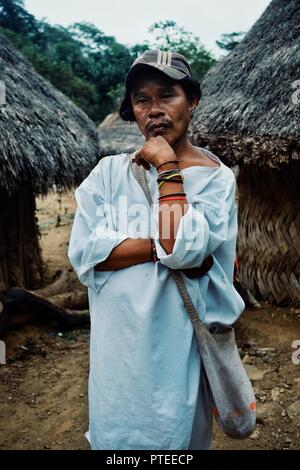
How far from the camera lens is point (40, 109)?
4977 millimetres

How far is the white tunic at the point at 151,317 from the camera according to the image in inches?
52.7

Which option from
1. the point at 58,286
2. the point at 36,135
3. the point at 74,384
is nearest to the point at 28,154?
the point at 36,135

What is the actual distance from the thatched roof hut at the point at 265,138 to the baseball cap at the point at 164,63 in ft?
7.93

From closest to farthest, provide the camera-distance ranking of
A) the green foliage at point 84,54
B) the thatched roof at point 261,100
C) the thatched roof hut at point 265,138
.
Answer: the thatched roof at point 261,100, the thatched roof hut at point 265,138, the green foliage at point 84,54

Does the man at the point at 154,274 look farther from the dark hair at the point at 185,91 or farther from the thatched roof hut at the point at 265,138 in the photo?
the thatched roof hut at the point at 265,138

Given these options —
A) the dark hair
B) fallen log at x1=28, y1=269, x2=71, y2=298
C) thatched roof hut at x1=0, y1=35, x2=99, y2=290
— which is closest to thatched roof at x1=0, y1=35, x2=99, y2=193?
thatched roof hut at x1=0, y1=35, x2=99, y2=290

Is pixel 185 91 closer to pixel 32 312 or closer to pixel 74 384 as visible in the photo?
pixel 74 384

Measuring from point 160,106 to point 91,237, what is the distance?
1.61 feet

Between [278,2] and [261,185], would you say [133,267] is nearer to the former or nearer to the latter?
[261,185]

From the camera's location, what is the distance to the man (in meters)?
1.33

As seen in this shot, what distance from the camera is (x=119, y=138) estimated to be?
10.5 metres

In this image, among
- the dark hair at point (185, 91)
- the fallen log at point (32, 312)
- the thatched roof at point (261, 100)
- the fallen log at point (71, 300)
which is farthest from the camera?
the fallen log at point (71, 300)

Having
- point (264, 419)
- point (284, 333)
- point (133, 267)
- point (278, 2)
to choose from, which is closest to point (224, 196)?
point (133, 267)

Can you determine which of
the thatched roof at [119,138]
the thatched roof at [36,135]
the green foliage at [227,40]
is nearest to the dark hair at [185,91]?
the thatched roof at [36,135]
